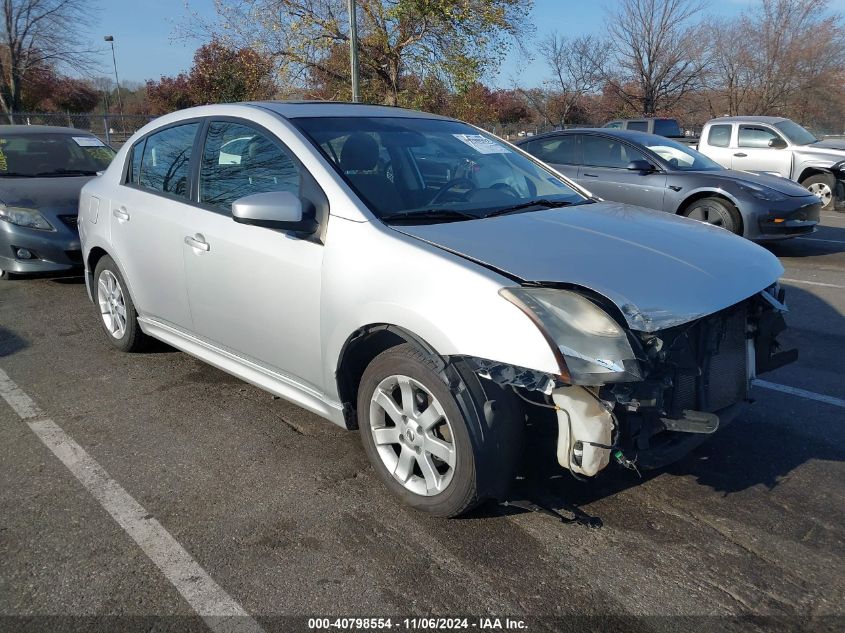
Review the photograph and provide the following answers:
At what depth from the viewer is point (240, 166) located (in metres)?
3.82

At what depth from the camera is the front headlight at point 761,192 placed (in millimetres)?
8523

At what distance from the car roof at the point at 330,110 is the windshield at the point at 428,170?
0.22 feet

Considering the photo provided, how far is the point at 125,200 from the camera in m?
4.64

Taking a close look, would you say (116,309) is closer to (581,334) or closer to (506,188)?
(506,188)

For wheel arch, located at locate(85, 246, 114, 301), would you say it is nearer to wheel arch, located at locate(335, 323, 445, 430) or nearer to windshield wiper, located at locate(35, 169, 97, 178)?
wheel arch, located at locate(335, 323, 445, 430)

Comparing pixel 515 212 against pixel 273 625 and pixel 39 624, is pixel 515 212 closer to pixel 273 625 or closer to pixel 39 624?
pixel 273 625

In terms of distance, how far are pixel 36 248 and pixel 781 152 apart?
41.6ft

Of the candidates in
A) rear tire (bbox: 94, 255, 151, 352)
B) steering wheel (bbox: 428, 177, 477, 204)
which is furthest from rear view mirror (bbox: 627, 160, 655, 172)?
rear tire (bbox: 94, 255, 151, 352)

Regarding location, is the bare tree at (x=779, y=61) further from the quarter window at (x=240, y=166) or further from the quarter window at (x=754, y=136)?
the quarter window at (x=240, y=166)

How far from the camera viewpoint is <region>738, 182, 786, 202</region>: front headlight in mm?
8523

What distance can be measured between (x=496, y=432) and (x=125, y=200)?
10.6 feet

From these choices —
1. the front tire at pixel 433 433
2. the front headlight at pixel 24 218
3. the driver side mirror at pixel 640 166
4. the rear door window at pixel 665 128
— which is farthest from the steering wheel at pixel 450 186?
the rear door window at pixel 665 128

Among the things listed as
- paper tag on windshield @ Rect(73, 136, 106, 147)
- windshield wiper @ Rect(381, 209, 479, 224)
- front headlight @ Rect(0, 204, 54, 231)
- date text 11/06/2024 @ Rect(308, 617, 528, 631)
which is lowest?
date text 11/06/2024 @ Rect(308, 617, 528, 631)

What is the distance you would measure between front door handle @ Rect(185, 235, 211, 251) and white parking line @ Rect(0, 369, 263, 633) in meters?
1.21
